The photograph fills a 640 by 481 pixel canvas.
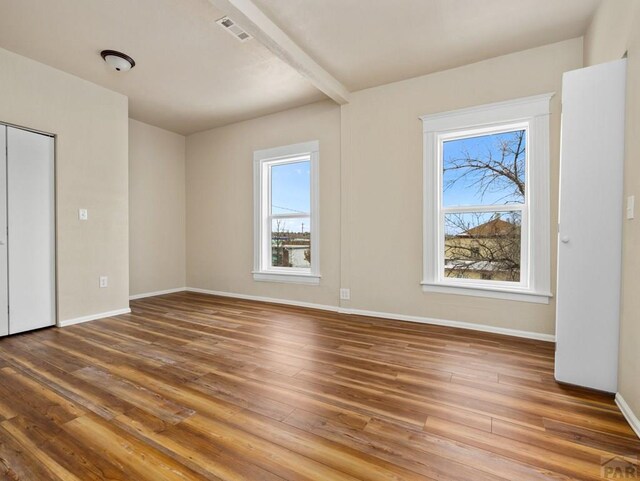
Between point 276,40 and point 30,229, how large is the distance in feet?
10.0

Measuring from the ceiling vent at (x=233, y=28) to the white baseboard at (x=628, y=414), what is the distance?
3.55 metres

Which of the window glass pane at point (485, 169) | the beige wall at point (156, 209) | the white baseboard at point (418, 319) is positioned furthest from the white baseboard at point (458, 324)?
the beige wall at point (156, 209)

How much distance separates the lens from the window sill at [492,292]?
9.67 feet

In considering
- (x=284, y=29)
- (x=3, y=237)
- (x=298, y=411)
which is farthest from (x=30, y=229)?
(x=298, y=411)

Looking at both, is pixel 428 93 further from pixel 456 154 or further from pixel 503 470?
pixel 503 470

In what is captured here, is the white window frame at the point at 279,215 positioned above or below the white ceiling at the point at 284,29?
below

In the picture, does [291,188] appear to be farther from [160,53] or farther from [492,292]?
[492,292]

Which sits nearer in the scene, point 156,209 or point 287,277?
point 287,277

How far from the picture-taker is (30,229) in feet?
10.5

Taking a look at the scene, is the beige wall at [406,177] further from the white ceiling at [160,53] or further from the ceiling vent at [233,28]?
the ceiling vent at [233,28]

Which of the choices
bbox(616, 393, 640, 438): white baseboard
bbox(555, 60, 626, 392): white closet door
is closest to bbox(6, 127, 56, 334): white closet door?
bbox(555, 60, 626, 392): white closet door

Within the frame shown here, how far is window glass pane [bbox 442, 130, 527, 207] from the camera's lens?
3133 mm

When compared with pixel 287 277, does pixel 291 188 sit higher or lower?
higher

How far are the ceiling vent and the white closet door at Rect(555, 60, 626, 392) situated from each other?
8.00 ft
